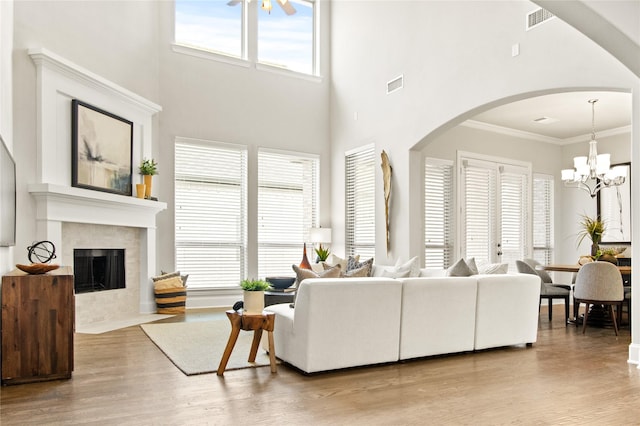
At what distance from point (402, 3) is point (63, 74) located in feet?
15.1

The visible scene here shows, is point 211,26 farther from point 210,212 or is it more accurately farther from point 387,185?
point 387,185

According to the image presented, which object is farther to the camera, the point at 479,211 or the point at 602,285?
the point at 479,211

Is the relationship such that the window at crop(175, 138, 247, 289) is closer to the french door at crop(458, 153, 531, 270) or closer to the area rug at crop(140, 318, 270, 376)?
the area rug at crop(140, 318, 270, 376)

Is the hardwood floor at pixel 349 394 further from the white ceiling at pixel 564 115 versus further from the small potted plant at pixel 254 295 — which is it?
the white ceiling at pixel 564 115

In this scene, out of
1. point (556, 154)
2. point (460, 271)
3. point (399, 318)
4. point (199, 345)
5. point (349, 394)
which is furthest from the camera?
point (556, 154)

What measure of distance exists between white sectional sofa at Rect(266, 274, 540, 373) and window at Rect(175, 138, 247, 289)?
390 cm

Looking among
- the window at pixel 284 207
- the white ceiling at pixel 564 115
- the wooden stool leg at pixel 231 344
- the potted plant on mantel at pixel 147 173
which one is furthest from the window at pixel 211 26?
the wooden stool leg at pixel 231 344

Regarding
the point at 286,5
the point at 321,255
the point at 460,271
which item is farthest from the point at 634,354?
the point at 286,5

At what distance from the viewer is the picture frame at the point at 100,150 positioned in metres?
6.16

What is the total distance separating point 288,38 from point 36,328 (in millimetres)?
6801

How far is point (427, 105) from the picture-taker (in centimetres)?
672

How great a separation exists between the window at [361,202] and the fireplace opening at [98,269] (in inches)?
141

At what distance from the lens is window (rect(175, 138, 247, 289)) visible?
809 centimetres

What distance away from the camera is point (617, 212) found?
28.3 feet
